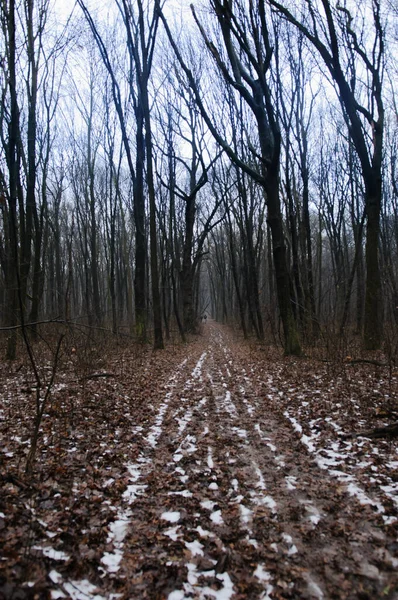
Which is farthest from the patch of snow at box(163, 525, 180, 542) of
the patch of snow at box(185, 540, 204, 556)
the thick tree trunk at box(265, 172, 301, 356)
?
the thick tree trunk at box(265, 172, 301, 356)

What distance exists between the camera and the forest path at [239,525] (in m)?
2.34

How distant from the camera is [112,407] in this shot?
20.9ft

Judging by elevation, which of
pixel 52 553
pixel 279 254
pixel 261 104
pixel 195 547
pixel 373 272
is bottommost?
pixel 195 547

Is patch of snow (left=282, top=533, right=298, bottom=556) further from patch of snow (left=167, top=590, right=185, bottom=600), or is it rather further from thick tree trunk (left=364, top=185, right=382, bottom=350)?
thick tree trunk (left=364, top=185, right=382, bottom=350)

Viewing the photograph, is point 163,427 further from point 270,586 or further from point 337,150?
point 337,150

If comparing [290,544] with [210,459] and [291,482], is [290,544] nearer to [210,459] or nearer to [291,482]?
[291,482]

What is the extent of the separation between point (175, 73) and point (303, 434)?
57.7 feet

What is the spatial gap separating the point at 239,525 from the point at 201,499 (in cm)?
54

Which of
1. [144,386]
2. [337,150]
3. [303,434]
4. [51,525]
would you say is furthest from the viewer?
[337,150]

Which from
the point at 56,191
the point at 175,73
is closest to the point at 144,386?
the point at 175,73

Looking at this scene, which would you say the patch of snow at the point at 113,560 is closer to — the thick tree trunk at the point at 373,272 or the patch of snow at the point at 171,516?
the patch of snow at the point at 171,516

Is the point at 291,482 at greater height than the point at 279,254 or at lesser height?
lesser

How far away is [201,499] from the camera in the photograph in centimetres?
343

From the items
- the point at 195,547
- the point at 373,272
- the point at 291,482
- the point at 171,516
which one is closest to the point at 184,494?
the point at 171,516
